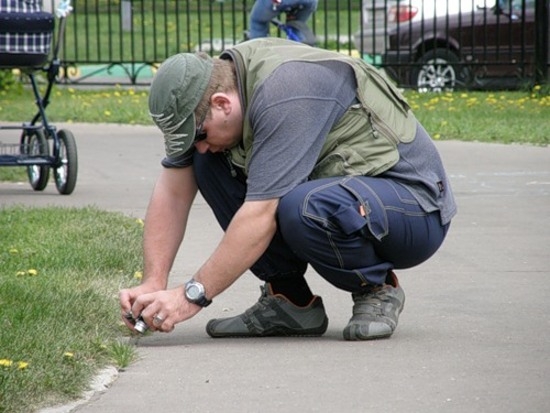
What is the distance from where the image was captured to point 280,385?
4.07 metres

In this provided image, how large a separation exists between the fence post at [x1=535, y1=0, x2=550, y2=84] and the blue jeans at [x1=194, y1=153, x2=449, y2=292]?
34.6 ft

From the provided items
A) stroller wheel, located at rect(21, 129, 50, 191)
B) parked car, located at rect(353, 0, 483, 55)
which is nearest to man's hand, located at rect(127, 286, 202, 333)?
stroller wheel, located at rect(21, 129, 50, 191)

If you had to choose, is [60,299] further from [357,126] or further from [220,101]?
[357,126]

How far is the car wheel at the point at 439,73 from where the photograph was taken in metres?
15.7

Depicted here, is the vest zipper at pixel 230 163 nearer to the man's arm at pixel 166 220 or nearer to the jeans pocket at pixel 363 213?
the man's arm at pixel 166 220

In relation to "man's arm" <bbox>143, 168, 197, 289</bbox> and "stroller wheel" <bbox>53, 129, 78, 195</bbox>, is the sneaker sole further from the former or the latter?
"stroller wheel" <bbox>53, 129, 78, 195</bbox>

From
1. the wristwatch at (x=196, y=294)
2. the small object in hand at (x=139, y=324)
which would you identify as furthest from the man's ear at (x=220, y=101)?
the small object in hand at (x=139, y=324)

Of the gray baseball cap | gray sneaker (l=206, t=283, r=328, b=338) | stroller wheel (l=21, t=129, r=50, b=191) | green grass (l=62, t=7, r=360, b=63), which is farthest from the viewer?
green grass (l=62, t=7, r=360, b=63)

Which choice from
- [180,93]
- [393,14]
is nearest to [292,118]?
[180,93]

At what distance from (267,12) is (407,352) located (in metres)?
8.08

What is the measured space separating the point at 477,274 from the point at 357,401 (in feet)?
7.15

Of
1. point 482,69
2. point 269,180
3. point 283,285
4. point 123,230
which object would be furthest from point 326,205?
point 482,69

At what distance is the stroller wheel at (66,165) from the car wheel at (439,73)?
7754 millimetres

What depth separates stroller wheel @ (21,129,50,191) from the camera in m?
8.57
